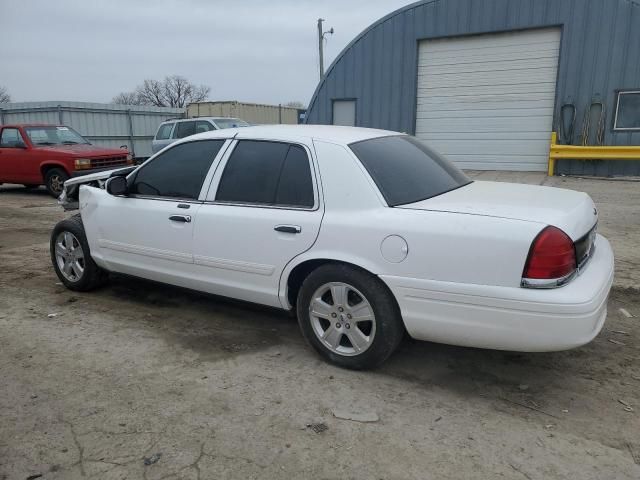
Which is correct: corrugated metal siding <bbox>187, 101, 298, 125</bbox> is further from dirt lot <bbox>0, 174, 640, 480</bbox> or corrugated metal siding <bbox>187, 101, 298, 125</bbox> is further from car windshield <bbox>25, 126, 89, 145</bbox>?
dirt lot <bbox>0, 174, 640, 480</bbox>

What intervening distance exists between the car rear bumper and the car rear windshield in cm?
61

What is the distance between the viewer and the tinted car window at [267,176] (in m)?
3.56

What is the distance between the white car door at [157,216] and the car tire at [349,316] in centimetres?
113

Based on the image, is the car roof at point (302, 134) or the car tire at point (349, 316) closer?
the car tire at point (349, 316)

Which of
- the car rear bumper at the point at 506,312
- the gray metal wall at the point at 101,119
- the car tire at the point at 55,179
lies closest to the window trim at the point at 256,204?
the car rear bumper at the point at 506,312

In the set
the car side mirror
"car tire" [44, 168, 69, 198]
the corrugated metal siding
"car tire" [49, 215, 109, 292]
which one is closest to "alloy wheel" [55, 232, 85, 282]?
"car tire" [49, 215, 109, 292]

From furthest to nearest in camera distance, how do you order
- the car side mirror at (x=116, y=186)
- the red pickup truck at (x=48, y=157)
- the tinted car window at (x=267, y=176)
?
the red pickup truck at (x=48, y=157)
the car side mirror at (x=116, y=186)
the tinted car window at (x=267, y=176)

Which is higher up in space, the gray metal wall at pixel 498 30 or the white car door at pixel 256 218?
the gray metal wall at pixel 498 30

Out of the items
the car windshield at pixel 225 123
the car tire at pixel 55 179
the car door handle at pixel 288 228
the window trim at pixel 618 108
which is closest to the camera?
the car door handle at pixel 288 228

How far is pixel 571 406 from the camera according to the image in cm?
302

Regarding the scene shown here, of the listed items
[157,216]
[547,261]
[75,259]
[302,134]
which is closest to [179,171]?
[157,216]

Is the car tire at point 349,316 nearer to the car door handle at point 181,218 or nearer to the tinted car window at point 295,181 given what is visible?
the tinted car window at point 295,181

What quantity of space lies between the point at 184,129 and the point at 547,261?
14.1m

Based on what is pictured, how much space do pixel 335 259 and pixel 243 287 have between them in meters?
0.86
